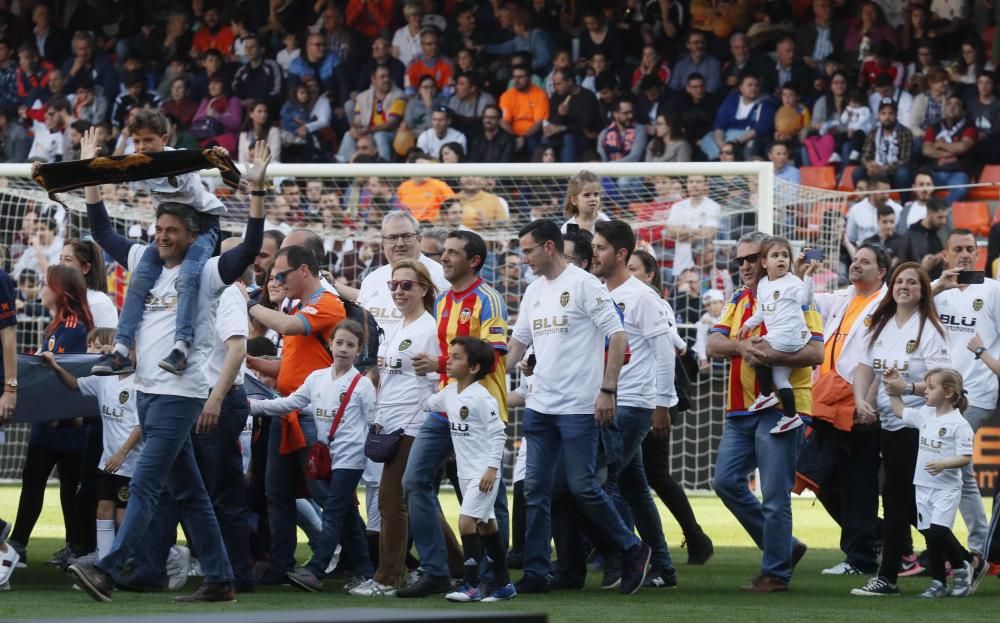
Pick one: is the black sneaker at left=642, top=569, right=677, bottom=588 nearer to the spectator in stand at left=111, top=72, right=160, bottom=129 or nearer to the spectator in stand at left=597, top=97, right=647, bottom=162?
the spectator in stand at left=597, top=97, right=647, bottom=162

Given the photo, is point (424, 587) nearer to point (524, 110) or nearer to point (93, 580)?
point (93, 580)

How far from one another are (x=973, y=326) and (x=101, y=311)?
512 cm

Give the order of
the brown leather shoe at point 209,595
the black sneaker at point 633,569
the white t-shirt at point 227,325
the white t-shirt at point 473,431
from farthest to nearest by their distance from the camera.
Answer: the black sneaker at point 633,569
the white t-shirt at point 227,325
the white t-shirt at point 473,431
the brown leather shoe at point 209,595

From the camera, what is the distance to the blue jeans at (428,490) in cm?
789

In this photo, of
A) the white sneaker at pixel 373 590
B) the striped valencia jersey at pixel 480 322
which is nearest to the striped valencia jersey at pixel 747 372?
the striped valencia jersey at pixel 480 322

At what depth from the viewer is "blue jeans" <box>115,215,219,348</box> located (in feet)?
24.2

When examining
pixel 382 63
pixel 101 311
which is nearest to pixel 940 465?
pixel 101 311

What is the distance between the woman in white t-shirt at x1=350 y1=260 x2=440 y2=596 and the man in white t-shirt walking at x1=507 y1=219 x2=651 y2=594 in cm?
59

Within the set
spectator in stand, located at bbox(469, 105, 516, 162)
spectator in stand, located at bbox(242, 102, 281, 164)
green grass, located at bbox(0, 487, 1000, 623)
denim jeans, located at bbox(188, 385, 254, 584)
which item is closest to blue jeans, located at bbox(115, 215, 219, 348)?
denim jeans, located at bbox(188, 385, 254, 584)

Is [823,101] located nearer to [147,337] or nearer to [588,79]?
[588,79]

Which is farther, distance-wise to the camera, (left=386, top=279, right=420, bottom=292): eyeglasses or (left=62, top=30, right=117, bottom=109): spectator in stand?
(left=62, top=30, right=117, bottom=109): spectator in stand

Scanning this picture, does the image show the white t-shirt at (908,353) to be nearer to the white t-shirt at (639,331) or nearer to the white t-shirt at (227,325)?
the white t-shirt at (639,331)

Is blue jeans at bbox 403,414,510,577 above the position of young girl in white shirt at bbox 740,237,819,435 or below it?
below

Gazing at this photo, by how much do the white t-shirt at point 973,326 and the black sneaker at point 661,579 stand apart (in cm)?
212
